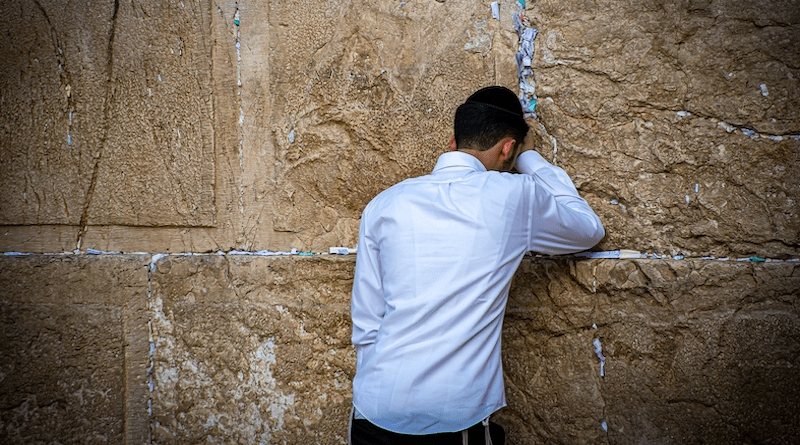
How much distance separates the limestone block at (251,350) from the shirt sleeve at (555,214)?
85 centimetres

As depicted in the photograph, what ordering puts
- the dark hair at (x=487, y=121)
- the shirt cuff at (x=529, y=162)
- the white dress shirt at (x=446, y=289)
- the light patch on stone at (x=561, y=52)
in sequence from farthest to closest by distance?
1. the light patch on stone at (x=561, y=52)
2. the shirt cuff at (x=529, y=162)
3. the dark hair at (x=487, y=121)
4. the white dress shirt at (x=446, y=289)

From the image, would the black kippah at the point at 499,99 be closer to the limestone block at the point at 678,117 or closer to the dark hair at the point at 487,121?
the dark hair at the point at 487,121

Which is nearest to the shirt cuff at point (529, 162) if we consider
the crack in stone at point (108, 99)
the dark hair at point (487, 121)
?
the dark hair at point (487, 121)

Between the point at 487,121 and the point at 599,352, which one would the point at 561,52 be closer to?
the point at 487,121

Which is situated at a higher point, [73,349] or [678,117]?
[678,117]

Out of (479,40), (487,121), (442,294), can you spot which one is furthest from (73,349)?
(479,40)

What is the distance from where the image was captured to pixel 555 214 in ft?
4.95

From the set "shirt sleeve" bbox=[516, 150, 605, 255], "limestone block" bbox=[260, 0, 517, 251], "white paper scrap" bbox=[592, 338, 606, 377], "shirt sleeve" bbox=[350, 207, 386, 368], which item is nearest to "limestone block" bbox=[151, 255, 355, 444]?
"limestone block" bbox=[260, 0, 517, 251]

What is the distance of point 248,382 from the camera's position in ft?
7.07

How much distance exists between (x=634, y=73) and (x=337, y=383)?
1685 millimetres

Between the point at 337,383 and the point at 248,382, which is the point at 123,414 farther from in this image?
the point at 337,383

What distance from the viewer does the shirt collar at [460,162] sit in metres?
1.60

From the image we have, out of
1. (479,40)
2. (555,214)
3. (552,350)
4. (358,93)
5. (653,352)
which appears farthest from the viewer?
(358,93)

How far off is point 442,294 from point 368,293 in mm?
303
